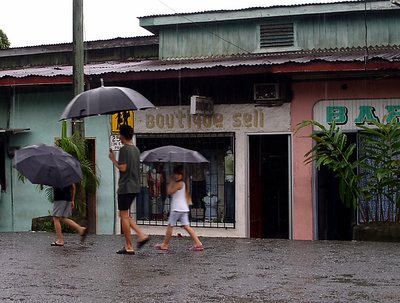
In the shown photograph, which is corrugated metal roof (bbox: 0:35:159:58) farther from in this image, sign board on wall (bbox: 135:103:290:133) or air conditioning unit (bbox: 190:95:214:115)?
air conditioning unit (bbox: 190:95:214:115)

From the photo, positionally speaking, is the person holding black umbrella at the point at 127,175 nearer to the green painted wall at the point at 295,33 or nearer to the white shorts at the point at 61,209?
the white shorts at the point at 61,209

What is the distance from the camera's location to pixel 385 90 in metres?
14.4

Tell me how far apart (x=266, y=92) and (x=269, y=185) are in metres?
2.91

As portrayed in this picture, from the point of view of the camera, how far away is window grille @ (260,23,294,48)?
16.9 metres

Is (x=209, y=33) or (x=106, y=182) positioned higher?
(x=209, y=33)

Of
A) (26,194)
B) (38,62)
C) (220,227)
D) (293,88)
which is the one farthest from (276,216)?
(38,62)

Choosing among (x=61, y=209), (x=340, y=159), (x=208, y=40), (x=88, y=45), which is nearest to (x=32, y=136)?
(x=208, y=40)

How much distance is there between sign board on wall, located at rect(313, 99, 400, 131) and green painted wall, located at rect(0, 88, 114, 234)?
4771 millimetres

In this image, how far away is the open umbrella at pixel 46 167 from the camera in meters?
11.8

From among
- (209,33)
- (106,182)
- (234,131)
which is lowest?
(106,182)

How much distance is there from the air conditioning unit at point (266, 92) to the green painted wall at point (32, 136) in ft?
11.6

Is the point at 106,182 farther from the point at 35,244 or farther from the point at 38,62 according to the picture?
the point at 38,62

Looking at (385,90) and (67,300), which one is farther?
(385,90)

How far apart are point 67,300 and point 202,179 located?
851cm
